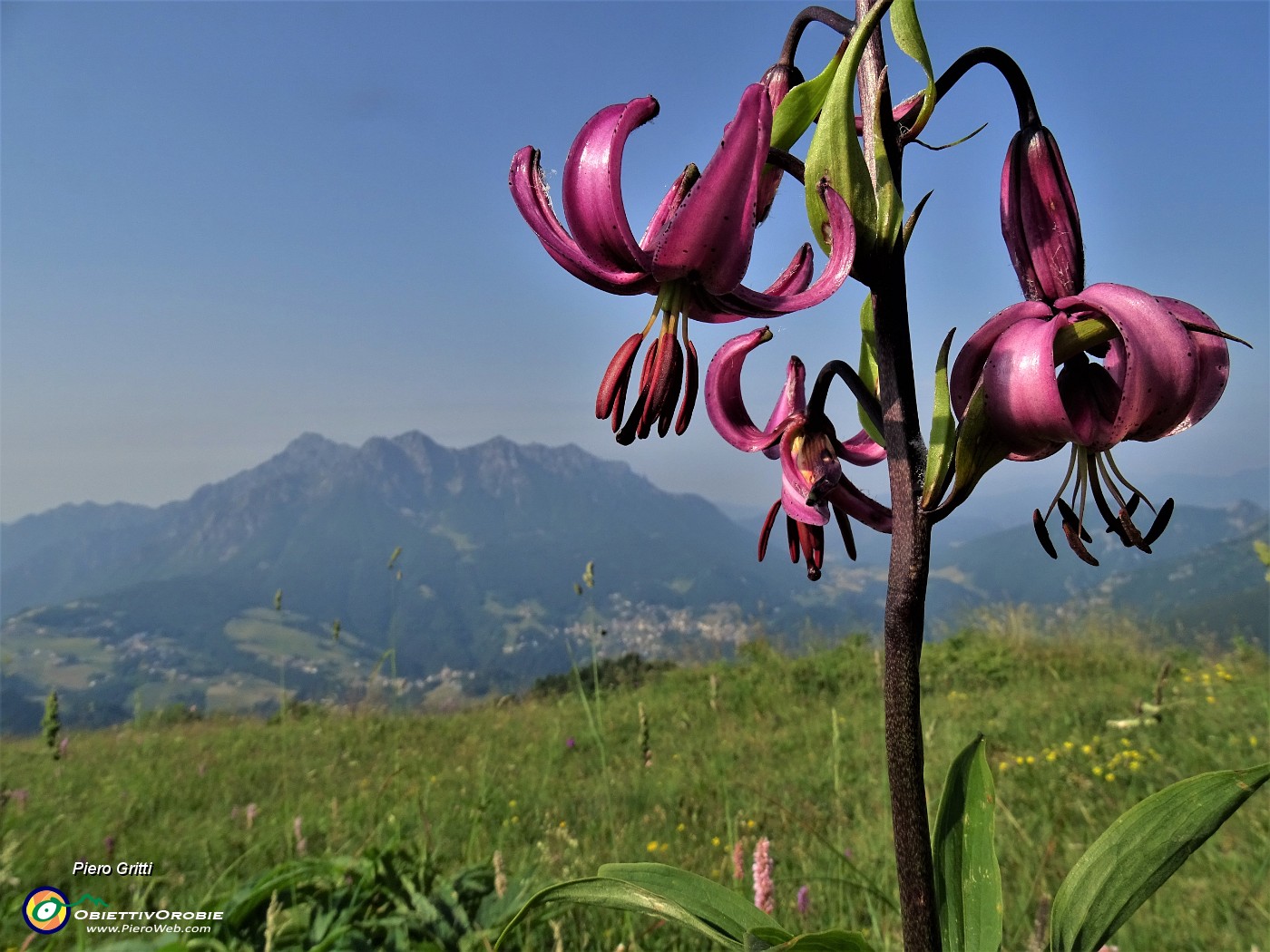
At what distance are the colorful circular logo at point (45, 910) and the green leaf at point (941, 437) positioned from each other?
204 centimetres

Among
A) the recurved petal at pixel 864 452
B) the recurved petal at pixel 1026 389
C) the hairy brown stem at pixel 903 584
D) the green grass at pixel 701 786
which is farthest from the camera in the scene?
the green grass at pixel 701 786

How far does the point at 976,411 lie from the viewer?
2.36 ft

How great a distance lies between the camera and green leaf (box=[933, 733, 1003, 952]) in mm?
897

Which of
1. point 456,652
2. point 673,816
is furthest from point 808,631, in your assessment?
point 456,652

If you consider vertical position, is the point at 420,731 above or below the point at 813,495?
below

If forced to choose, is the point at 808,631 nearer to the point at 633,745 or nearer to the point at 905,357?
the point at 633,745

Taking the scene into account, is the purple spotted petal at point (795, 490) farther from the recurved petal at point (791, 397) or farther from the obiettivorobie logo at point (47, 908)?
the obiettivorobie logo at point (47, 908)

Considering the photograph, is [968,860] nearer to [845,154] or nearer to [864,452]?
[864,452]

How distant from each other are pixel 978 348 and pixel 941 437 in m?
0.10

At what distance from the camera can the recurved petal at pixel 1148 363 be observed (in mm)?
691

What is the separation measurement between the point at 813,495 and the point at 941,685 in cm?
499

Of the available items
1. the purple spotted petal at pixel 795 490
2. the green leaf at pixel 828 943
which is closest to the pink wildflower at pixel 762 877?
the green leaf at pixel 828 943

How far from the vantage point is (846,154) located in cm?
74

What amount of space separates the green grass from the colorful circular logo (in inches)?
1.4
